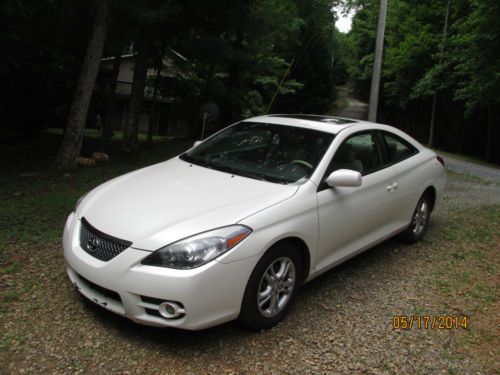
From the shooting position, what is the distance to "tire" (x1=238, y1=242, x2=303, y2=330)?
10.5ft

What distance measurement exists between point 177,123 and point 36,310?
105 feet

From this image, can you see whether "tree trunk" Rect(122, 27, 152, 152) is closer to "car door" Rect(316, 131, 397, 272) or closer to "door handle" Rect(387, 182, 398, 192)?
"car door" Rect(316, 131, 397, 272)

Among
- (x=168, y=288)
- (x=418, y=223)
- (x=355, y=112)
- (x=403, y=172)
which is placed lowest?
(x=168, y=288)

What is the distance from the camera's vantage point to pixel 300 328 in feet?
11.5

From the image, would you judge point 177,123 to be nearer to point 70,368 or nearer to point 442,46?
point 442,46

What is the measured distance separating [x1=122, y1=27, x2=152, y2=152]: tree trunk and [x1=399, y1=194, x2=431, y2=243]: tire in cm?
815

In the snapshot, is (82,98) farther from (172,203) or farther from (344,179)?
(344,179)

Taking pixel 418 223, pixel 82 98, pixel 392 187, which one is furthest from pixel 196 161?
pixel 82 98

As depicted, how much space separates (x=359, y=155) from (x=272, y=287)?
1812 mm

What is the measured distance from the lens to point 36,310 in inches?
138

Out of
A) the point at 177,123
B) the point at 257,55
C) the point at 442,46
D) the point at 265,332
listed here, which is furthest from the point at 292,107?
the point at 265,332

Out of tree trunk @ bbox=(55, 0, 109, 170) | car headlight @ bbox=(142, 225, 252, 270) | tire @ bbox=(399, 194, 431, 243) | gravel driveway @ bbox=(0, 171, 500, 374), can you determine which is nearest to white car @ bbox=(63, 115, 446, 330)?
car headlight @ bbox=(142, 225, 252, 270)

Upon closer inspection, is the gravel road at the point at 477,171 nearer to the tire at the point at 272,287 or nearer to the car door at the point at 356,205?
the car door at the point at 356,205

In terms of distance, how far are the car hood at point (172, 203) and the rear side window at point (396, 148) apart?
1804 millimetres
